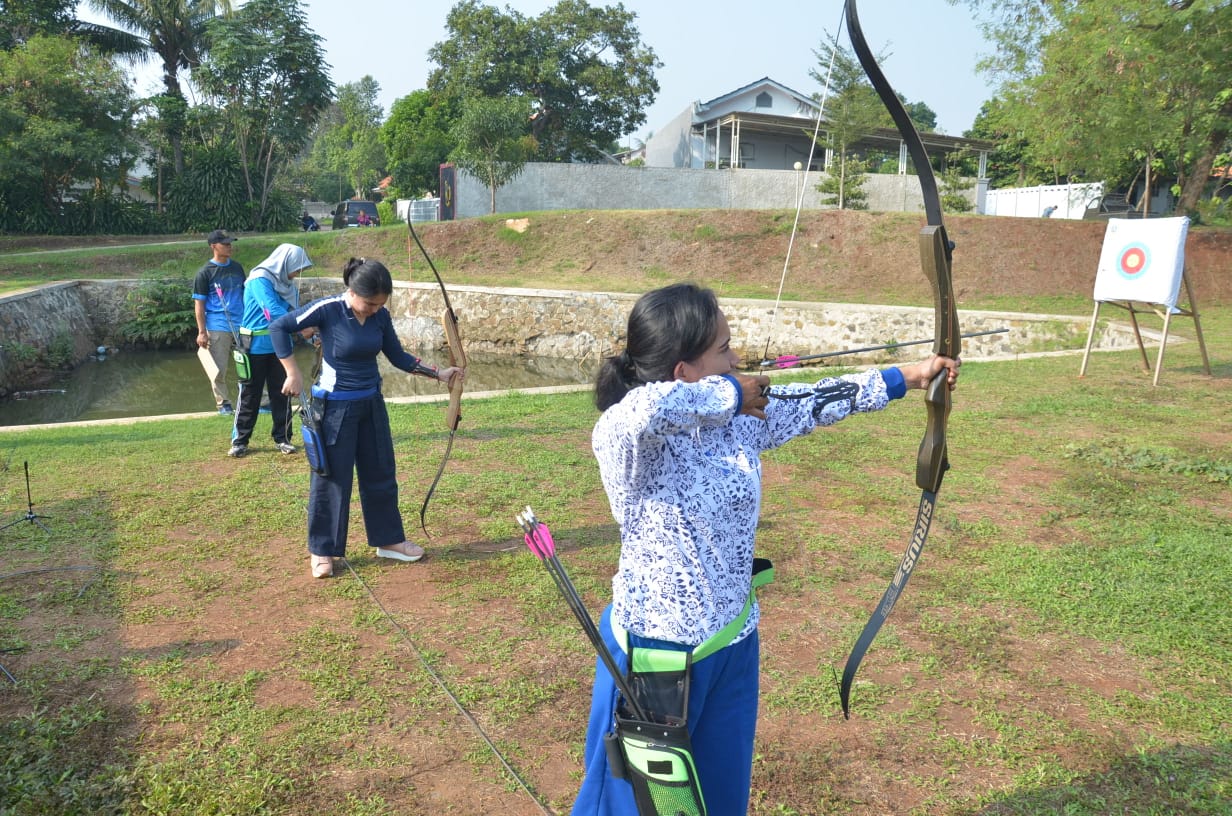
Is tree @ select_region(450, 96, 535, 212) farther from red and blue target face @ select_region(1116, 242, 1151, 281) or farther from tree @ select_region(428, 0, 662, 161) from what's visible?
red and blue target face @ select_region(1116, 242, 1151, 281)

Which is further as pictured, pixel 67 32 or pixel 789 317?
pixel 67 32

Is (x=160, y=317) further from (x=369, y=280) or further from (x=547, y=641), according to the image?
(x=547, y=641)

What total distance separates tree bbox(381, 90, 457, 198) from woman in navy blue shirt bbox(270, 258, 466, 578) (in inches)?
1295

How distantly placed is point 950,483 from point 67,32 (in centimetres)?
3300

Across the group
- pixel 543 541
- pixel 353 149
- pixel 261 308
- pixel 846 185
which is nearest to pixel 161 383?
pixel 261 308

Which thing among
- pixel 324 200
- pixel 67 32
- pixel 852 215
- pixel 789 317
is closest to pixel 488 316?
pixel 789 317

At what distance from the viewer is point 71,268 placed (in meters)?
20.2

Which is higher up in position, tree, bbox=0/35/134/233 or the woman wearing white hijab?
tree, bbox=0/35/134/233

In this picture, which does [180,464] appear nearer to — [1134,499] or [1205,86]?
[1134,499]

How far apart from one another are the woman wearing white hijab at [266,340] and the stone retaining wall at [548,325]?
8.92 meters

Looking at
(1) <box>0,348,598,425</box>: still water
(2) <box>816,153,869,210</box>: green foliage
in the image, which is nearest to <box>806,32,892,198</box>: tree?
(2) <box>816,153,869,210</box>: green foliage

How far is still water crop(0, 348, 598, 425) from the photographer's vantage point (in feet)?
41.1

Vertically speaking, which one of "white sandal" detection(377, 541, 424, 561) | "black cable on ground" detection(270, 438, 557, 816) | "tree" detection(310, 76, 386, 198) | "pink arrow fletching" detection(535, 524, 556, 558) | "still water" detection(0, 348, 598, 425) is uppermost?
"tree" detection(310, 76, 386, 198)

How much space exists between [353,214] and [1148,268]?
3076 cm
